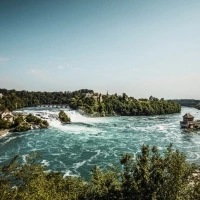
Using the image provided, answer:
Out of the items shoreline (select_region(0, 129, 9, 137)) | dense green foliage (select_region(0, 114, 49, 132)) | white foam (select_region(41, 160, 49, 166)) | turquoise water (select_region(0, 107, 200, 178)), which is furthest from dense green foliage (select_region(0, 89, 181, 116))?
white foam (select_region(41, 160, 49, 166))

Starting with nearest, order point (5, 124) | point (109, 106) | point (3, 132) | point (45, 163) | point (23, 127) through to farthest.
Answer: point (45, 163), point (3, 132), point (5, 124), point (23, 127), point (109, 106)

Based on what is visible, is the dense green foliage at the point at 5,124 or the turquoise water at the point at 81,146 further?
the dense green foliage at the point at 5,124

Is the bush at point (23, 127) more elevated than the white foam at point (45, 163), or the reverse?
the bush at point (23, 127)

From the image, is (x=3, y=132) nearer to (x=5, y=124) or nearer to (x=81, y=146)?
(x=5, y=124)

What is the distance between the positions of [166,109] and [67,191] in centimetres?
11571

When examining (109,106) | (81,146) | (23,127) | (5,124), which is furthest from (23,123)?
(109,106)

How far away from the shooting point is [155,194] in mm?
9953

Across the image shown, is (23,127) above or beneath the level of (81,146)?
above

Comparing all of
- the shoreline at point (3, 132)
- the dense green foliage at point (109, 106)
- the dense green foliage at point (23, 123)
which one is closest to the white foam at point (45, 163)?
the shoreline at point (3, 132)

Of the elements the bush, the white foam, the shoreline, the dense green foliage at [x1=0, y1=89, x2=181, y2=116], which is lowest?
the white foam

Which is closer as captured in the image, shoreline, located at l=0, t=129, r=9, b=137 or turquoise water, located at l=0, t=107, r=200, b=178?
turquoise water, located at l=0, t=107, r=200, b=178

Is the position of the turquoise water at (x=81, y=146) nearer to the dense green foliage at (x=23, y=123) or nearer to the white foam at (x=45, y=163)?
the white foam at (x=45, y=163)

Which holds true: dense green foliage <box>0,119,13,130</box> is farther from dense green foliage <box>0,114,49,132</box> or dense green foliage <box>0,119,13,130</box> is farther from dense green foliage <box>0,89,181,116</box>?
dense green foliage <box>0,89,181,116</box>

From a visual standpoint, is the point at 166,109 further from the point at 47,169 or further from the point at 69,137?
the point at 47,169
